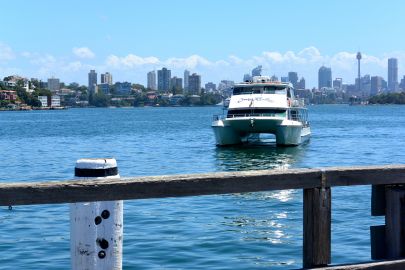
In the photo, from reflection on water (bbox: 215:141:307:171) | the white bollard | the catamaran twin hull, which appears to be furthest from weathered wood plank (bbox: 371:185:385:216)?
the catamaran twin hull

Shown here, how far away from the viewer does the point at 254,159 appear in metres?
36.0

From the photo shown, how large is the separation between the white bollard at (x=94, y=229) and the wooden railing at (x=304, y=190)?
403mm

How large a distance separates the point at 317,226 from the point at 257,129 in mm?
36988

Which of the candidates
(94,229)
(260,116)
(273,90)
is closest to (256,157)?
(260,116)

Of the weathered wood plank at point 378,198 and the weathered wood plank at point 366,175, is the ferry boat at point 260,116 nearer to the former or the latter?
the weathered wood plank at point 378,198

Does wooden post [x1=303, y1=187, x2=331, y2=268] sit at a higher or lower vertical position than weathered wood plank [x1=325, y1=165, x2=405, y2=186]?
lower

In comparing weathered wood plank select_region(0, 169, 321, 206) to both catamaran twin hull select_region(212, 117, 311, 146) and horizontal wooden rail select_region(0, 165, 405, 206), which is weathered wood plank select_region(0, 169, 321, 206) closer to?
horizontal wooden rail select_region(0, 165, 405, 206)

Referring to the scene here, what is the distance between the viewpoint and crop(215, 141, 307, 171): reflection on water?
104 feet

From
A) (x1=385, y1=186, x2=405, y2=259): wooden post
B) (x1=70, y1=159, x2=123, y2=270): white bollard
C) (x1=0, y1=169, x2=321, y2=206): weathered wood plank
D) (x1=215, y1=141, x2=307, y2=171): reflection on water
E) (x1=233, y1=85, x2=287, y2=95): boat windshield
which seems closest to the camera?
(x1=0, y1=169, x2=321, y2=206): weathered wood plank

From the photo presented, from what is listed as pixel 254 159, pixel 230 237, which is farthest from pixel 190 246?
pixel 254 159

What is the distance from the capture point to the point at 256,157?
3747cm

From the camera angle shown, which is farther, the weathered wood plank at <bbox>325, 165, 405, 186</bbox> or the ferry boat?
the ferry boat

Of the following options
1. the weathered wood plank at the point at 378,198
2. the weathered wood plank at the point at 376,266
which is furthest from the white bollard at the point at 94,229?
the weathered wood plank at the point at 378,198

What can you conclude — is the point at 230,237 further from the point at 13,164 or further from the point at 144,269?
the point at 13,164
